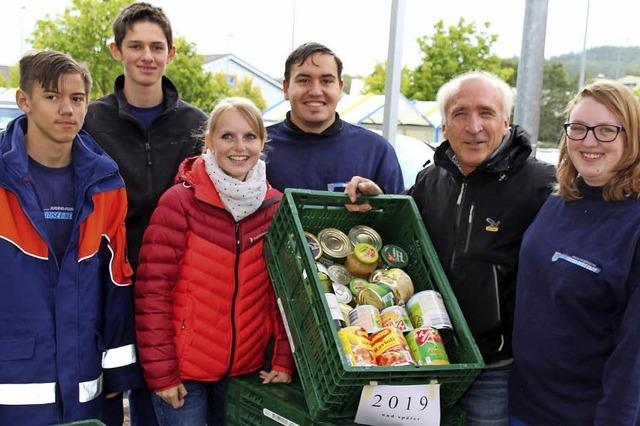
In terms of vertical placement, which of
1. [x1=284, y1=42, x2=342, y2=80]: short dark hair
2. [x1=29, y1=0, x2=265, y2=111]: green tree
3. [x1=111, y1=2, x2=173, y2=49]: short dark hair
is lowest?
[x1=284, y1=42, x2=342, y2=80]: short dark hair

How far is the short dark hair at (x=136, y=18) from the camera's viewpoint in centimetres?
344

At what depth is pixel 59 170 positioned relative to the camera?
2736 millimetres

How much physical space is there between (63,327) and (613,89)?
2.17 m

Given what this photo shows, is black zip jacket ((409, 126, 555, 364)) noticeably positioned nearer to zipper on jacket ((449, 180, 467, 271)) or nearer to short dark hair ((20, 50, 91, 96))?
zipper on jacket ((449, 180, 467, 271))

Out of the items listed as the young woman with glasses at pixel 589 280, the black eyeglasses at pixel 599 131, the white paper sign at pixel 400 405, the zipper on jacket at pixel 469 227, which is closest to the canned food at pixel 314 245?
the zipper on jacket at pixel 469 227

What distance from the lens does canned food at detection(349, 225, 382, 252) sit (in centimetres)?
302

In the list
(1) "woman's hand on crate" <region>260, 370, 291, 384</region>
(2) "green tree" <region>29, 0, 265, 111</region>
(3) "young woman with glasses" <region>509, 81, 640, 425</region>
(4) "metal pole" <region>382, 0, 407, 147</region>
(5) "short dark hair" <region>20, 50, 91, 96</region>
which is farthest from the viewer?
(2) "green tree" <region>29, 0, 265, 111</region>

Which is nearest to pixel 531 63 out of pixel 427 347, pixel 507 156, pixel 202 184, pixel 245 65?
pixel 507 156

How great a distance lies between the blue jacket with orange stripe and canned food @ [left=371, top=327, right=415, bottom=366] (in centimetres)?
112

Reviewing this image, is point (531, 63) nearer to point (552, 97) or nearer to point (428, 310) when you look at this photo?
point (428, 310)

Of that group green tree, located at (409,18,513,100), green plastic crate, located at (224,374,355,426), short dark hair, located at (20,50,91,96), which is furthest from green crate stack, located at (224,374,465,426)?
green tree, located at (409,18,513,100)

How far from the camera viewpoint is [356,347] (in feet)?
7.68

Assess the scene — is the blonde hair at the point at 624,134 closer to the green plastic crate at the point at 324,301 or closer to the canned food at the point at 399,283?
the green plastic crate at the point at 324,301

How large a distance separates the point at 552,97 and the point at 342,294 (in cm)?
4007
